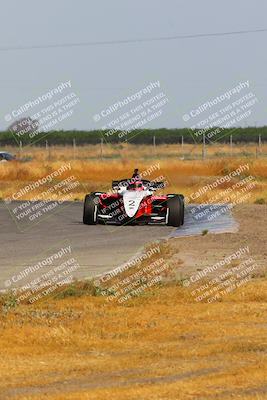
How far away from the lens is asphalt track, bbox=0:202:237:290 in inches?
880

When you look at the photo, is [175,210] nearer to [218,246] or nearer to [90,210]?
[90,210]

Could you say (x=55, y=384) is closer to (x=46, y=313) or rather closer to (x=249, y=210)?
(x=46, y=313)

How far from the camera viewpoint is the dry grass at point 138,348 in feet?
34.1

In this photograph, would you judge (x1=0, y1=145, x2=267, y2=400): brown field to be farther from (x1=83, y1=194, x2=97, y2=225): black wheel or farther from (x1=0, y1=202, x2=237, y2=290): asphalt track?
(x1=83, y1=194, x2=97, y2=225): black wheel

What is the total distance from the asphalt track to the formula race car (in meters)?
0.27

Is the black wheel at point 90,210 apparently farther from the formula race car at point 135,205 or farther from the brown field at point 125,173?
the brown field at point 125,173

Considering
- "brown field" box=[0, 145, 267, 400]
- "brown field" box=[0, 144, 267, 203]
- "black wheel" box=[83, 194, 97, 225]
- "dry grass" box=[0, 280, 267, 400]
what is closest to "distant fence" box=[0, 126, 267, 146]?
"brown field" box=[0, 144, 267, 203]

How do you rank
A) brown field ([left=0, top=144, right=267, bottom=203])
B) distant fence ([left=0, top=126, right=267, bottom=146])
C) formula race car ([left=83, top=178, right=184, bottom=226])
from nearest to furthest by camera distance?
1. formula race car ([left=83, top=178, right=184, bottom=226])
2. brown field ([left=0, top=144, right=267, bottom=203])
3. distant fence ([left=0, top=126, right=267, bottom=146])

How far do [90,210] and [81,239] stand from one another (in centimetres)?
366

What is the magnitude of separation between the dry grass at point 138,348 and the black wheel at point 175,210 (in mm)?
13455

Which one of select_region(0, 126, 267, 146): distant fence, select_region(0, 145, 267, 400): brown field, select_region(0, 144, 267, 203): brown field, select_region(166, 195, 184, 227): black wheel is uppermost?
select_region(0, 145, 267, 400): brown field

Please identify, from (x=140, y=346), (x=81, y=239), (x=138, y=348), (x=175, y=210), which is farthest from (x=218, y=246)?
(x=138, y=348)

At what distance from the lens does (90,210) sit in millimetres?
31812

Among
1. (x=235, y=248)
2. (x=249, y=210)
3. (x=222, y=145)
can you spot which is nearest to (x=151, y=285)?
(x=235, y=248)
